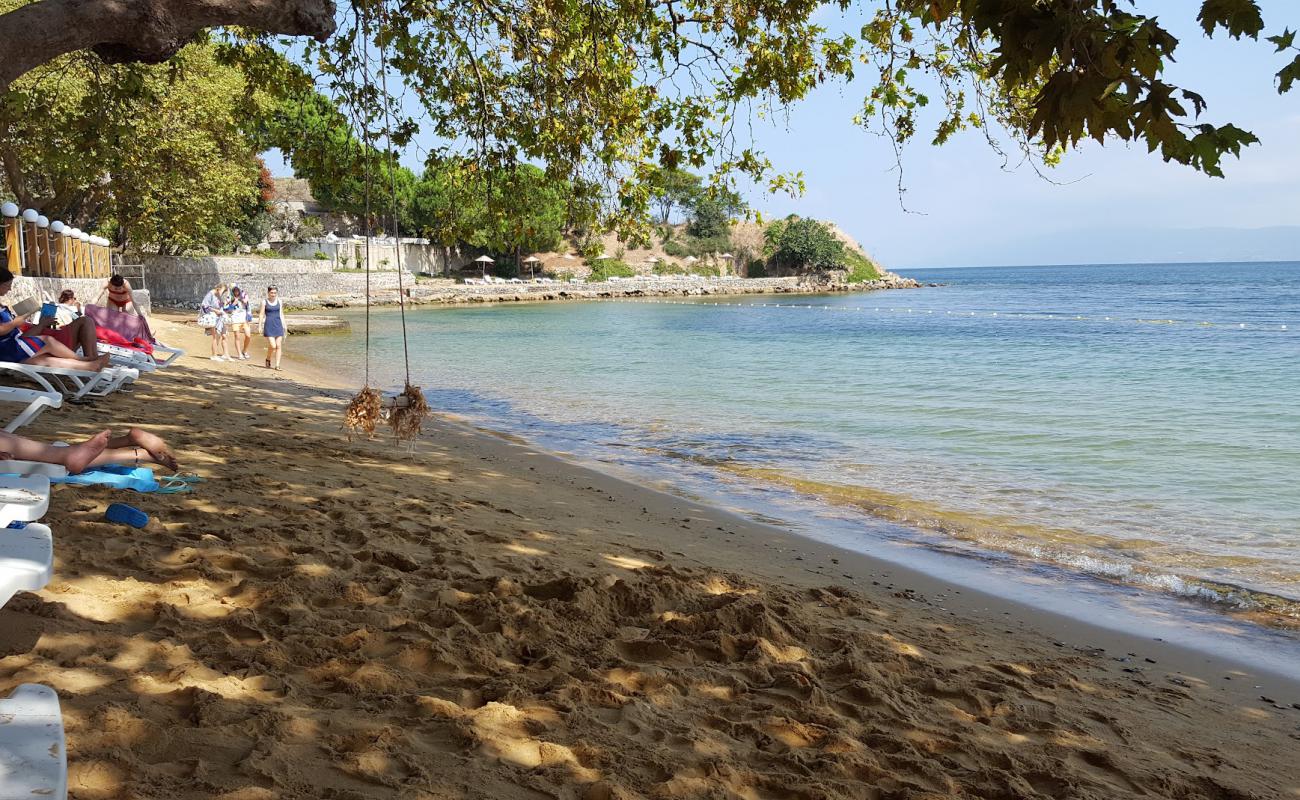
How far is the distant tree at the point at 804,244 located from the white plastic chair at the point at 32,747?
303 ft

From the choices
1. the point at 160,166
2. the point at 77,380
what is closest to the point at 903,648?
the point at 77,380

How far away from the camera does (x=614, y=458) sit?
11039 millimetres

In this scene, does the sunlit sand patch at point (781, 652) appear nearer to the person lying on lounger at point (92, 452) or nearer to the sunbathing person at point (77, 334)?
the person lying on lounger at point (92, 452)

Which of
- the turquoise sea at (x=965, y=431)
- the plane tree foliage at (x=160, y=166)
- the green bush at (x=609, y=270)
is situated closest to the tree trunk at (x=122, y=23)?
the turquoise sea at (x=965, y=431)

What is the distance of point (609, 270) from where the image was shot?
80.1 metres

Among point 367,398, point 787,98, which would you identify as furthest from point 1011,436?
point 367,398

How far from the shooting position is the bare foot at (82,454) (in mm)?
4938

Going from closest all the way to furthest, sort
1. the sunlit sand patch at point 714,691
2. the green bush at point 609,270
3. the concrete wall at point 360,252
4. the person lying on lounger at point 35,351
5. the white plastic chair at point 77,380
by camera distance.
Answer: the sunlit sand patch at point 714,691, the white plastic chair at point 77,380, the person lying on lounger at point 35,351, the concrete wall at point 360,252, the green bush at point 609,270

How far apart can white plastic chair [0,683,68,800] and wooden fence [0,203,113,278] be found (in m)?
17.5

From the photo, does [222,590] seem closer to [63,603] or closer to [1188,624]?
[63,603]

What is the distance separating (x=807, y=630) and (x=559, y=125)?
5137 millimetres

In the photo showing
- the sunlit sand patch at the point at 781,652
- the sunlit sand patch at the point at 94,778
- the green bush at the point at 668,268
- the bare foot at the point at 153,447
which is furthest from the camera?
the green bush at the point at 668,268

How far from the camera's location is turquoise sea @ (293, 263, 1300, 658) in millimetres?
7641

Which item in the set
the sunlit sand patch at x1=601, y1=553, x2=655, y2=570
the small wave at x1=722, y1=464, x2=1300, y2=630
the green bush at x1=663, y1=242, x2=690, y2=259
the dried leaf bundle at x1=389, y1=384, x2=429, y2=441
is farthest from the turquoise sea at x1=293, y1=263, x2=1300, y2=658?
the green bush at x1=663, y1=242, x2=690, y2=259
